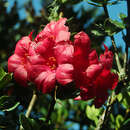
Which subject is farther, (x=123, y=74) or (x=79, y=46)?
(x=123, y=74)

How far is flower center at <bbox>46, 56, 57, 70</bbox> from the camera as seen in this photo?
993 mm

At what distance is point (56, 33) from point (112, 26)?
276mm

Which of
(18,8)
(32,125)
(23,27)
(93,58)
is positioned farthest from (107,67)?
(18,8)

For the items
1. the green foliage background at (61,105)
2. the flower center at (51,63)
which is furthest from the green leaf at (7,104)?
the flower center at (51,63)

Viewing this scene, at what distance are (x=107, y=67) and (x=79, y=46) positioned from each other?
13 cm

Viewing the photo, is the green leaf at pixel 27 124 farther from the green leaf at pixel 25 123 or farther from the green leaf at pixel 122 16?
the green leaf at pixel 122 16

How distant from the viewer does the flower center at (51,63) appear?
3.26ft

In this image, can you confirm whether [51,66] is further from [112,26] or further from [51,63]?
[112,26]

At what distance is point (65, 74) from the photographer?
2.94 feet

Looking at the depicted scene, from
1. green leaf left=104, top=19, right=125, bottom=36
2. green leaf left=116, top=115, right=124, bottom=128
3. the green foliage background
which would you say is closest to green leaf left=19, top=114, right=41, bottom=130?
the green foliage background

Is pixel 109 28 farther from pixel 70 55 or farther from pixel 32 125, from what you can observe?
pixel 32 125

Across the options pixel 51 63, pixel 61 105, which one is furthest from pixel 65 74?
pixel 61 105

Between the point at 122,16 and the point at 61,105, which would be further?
the point at 61,105

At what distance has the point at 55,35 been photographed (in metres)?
1.05
